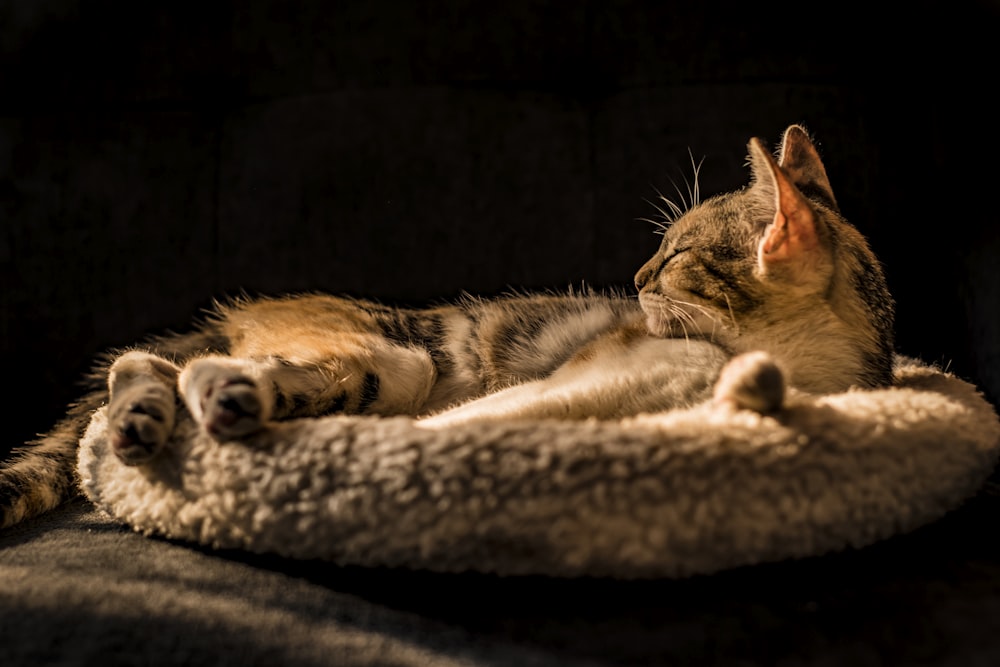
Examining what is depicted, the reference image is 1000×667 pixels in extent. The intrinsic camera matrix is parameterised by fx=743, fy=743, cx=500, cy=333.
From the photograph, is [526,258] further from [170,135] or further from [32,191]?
[32,191]

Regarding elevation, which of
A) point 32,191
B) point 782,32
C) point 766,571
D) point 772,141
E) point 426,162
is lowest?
point 766,571

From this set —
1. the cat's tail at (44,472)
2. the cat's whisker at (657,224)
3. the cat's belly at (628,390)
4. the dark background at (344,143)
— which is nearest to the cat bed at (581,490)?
the cat's belly at (628,390)

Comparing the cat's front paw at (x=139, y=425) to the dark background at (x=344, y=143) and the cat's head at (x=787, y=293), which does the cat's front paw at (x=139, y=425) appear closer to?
the cat's head at (x=787, y=293)

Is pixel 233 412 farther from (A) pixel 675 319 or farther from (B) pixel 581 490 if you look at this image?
(A) pixel 675 319

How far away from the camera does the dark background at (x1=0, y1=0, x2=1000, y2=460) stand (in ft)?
4.97

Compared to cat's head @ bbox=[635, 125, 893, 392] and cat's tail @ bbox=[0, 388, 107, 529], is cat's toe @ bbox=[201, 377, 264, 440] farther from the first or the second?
cat's head @ bbox=[635, 125, 893, 392]

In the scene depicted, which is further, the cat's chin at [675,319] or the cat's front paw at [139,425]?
the cat's chin at [675,319]

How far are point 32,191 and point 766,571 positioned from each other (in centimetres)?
164

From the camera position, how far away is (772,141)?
4.85 feet

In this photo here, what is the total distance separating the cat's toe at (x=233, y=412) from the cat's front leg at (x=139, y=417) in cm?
6

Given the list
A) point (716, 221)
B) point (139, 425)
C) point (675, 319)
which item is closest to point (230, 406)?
point (139, 425)

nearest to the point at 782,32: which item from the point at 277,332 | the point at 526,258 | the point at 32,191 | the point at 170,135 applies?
the point at 526,258

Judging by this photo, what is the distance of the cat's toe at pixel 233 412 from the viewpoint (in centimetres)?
75

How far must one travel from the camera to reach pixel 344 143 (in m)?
1.59
